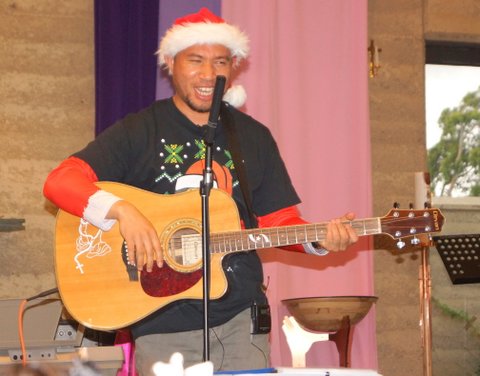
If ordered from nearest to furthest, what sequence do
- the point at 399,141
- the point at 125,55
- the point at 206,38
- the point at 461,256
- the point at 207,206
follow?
1. the point at 207,206
2. the point at 206,38
3. the point at 461,256
4. the point at 125,55
5. the point at 399,141

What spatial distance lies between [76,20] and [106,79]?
20.5 inches

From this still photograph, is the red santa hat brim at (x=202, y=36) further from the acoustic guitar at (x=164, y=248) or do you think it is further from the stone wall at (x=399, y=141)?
the stone wall at (x=399, y=141)

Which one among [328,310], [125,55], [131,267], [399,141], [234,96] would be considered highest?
[125,55]

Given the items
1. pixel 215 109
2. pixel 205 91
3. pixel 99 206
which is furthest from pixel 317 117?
pixel 215 109

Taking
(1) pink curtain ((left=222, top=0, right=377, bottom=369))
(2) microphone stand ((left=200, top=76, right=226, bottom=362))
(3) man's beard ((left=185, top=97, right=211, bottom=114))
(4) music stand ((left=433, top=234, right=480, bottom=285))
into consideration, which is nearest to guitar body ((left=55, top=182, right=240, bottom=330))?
(3) man's beard ((left=185, top=97, right=211, bottom=114))

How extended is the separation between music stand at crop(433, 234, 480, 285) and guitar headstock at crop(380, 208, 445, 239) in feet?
3.82

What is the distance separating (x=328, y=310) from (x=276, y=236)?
53.2 inches

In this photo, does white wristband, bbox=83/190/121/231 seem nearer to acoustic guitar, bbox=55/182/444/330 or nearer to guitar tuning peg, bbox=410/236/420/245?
acoustic guitar, bbox=55/182/444/330

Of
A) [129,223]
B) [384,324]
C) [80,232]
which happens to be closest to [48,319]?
[80,232]

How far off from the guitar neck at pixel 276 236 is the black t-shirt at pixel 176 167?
7 cm

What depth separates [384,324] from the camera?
5.31 m

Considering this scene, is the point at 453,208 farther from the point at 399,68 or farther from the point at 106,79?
the point at 106,79

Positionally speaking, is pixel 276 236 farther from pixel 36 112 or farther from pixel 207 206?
pixel 36 112

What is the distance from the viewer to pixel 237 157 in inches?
122
